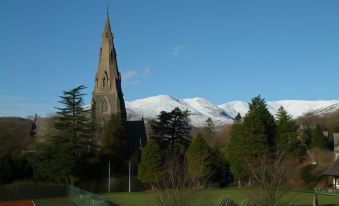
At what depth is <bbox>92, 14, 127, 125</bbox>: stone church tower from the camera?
8019cm

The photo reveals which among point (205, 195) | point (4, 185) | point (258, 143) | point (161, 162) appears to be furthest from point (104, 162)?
point (205, 195)

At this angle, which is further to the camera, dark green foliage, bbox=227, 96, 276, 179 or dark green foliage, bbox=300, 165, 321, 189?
dark green foliage, bbox=227, 96, 276, 179

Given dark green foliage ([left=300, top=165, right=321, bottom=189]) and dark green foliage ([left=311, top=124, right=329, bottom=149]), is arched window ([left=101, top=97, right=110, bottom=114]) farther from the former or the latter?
dark green foliage ([left=300, top=165, right=321, bottom=189])

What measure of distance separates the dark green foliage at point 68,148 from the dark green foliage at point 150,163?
212 inches

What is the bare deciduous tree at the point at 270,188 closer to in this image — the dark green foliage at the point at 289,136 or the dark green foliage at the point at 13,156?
the dark green foliage at the point at 289,136

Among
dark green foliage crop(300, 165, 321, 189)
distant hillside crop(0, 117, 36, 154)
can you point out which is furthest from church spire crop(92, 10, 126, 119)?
dark green foliage crop(300, 165, 321, 189)

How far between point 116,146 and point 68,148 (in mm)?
8399

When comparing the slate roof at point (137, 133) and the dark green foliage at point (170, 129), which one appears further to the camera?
the slate roof at point (137, 133)

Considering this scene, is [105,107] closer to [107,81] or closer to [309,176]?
[107,81]

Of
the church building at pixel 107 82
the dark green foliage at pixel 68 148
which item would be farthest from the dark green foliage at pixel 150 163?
the church building at pixel 107 82

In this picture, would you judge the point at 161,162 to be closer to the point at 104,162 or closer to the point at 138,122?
the point at 104,162

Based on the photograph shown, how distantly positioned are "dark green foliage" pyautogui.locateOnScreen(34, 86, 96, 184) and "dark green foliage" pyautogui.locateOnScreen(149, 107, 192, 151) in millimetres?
9340

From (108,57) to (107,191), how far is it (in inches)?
1260

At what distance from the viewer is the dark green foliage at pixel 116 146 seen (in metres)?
56.4
